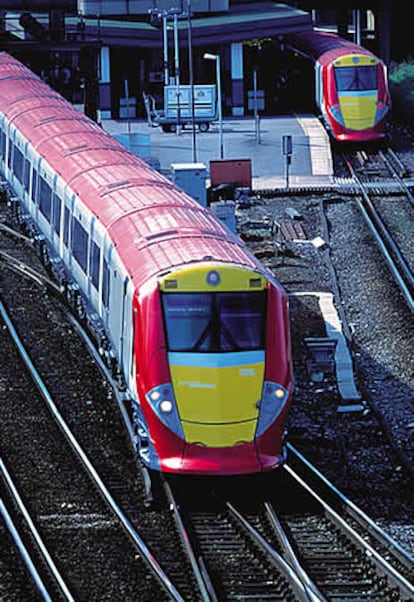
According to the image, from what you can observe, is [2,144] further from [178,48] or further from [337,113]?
[178,48]

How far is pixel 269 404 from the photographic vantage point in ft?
46.7

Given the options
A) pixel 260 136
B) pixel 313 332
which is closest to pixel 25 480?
pixel 313 332

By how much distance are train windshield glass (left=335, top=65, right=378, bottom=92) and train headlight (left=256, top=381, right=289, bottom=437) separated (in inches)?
967

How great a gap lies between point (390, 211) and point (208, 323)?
16961 millimetres

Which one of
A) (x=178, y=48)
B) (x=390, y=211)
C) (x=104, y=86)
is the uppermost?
(x=178, y=48)

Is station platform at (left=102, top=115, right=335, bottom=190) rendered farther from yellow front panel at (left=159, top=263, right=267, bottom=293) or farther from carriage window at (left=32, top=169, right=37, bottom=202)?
yellow front panel at (left=159, top=263, right=267, bottom=293)

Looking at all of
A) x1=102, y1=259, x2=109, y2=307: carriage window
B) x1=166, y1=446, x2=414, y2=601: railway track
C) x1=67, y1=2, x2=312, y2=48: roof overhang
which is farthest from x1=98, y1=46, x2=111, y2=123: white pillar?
x1=166, y1=446, x2=414, y2=601: railway track

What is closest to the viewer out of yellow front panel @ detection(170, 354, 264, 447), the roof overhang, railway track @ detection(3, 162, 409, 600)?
railway track @ detection(3, 162, 409, 600)

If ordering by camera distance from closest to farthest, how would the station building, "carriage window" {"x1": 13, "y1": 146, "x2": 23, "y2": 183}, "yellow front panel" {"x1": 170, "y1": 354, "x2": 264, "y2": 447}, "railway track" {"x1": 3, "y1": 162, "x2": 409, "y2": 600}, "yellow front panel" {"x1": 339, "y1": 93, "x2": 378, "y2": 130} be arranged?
"railway track" {"x1": 3, "y1": 162, "x2": 409, "y2": 600} < "yellow front panel" {"x1": 170, "y1": 354, "x2": 264, "y2": 447} < "carriage window" {"x1": 13, "y1": 146, "x2": 23, "y2": 183} < "yellow front panel" {"x1": 339, "y1": 93, "x2": 378, "y2": 130} < the station building

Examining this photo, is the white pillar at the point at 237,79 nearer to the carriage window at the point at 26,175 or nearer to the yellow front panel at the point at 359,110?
the yellow front panel at the point at 359,110

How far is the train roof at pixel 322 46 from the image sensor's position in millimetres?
40188

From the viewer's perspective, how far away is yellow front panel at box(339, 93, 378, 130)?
1489 inches

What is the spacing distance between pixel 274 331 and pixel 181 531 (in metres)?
2.38

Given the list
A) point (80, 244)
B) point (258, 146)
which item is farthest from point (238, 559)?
point (258, 146)
